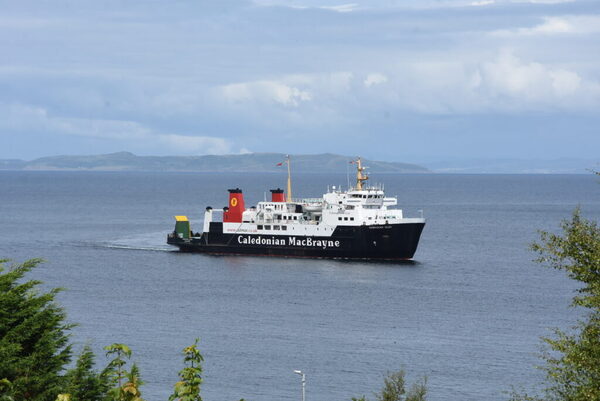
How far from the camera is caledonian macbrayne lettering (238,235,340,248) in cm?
8344

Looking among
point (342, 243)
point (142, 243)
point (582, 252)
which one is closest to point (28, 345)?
point (582, 252)

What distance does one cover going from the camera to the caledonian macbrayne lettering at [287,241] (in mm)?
83438

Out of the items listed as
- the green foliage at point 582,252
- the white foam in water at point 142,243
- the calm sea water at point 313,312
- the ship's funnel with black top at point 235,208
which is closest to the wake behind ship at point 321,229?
the ship's funnel with black top at point 235,208

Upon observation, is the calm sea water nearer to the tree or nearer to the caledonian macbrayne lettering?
the caledonian macbrayne lettering

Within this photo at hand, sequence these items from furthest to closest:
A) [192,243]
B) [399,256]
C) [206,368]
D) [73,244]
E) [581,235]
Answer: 1. [73,244]
2. [192,243]
3. [399,256]
4. [206,368]
5. [581,235]

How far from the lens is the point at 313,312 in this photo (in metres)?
60.2

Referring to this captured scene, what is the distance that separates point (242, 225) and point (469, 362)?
42902 mm

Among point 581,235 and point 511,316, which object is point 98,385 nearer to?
point 581,235

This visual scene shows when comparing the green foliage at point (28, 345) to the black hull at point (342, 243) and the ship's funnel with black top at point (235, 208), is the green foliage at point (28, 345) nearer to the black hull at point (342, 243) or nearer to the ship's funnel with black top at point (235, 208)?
the black hull at point (342, 243)

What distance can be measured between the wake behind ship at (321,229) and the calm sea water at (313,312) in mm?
1634

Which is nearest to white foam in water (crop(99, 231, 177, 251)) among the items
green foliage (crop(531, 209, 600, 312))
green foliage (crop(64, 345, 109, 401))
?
green foliage (crop(531, 209, 600, 312))

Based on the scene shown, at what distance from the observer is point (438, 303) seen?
63.3 meters

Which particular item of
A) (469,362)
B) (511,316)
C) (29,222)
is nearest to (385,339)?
(469,362)

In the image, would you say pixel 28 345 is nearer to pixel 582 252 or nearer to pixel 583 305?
pixel 583 305
